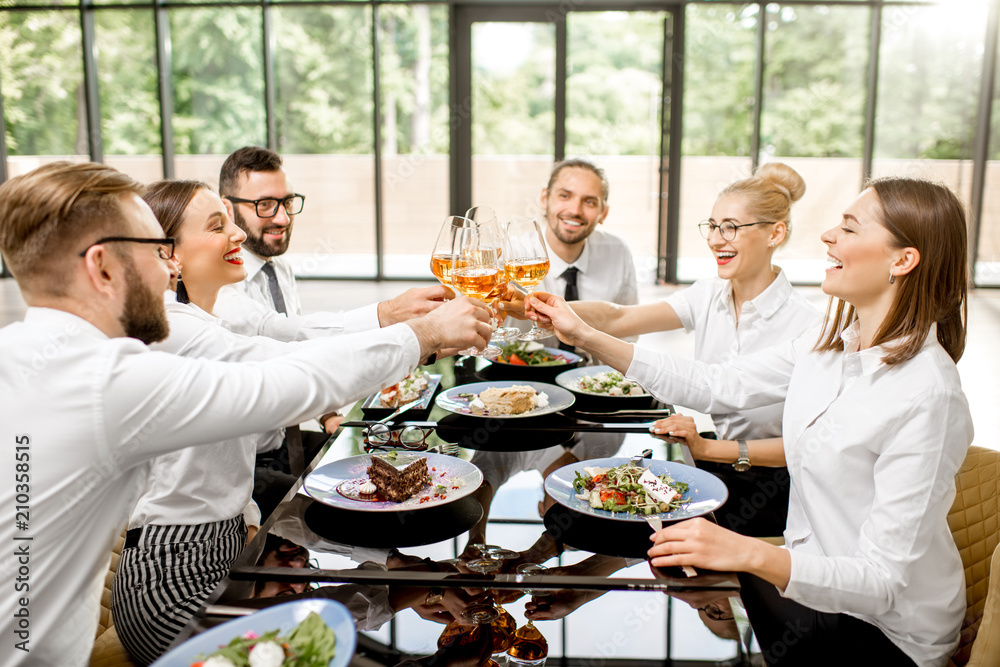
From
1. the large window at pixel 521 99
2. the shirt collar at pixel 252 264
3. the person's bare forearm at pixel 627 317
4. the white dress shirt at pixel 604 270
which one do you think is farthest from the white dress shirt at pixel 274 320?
the large window at pixel 521 99

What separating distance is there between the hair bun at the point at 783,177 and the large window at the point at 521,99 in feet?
18.5

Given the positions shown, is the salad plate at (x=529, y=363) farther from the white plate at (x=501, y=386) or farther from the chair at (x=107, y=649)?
the chair at (x=107, y=649)

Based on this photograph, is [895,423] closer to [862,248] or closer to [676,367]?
[862,248]

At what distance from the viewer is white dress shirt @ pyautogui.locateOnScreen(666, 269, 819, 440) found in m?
2.56

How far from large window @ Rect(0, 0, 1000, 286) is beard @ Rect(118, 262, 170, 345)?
7287 mm

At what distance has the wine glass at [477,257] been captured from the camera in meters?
1.80

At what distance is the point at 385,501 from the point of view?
1.60m

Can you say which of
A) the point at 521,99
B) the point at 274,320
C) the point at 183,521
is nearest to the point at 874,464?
the point at 183,521

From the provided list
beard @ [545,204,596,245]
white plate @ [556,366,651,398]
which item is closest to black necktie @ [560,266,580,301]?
beard @ [545,204,596,245]

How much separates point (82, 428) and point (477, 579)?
0.67 meters

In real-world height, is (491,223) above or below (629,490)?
above

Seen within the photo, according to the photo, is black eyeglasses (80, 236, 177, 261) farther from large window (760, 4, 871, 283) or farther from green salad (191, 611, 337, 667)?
large window (760, 4, 871, 283)

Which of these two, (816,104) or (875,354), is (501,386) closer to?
(875,354)

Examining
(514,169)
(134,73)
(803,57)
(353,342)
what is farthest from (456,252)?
(134,73)
